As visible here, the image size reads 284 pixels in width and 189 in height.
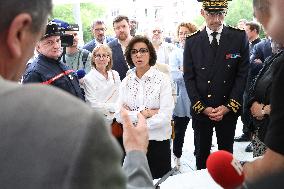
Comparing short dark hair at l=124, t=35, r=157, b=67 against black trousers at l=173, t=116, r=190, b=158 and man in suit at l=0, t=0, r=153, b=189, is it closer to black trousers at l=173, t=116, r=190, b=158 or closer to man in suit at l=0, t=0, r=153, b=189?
black trousers at l=173, t=116, r=190, b=158

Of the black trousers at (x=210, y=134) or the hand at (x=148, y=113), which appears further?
the black trousers at (x=210, y=134)

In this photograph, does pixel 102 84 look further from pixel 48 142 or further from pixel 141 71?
pixel 48 142

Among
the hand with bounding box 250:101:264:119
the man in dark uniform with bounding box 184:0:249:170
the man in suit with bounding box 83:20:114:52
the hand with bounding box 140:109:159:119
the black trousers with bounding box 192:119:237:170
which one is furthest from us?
the man in suit with bounding box 83:20:114:52

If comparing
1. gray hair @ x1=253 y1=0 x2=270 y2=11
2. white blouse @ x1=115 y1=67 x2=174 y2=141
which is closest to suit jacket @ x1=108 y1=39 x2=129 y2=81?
white blouse @ x1=115 y1=67 x2=174 y2=141

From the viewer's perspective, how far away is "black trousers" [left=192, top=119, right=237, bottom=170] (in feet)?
11.0

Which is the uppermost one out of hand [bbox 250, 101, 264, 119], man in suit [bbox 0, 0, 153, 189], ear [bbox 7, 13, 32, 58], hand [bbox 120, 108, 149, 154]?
ear [bbox 7, 13, 32, 58]

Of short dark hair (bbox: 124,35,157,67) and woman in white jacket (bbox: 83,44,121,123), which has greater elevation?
short dark hair (bbox: 124,35,157,67)

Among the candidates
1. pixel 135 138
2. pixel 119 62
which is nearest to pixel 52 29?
pixel 119 62

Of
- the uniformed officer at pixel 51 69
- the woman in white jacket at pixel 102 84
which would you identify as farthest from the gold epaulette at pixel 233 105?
the uniformed officer at pixel 51 69

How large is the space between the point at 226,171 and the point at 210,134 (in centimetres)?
237

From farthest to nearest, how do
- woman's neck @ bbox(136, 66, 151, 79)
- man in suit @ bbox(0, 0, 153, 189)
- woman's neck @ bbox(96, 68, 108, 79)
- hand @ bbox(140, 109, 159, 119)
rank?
woman's neck @ bbox(96, 68, 108, 79)
woman's neck @ bbox(136, 66, 151, 79)
hand @ bbox(140, 109, 159, 119)
man in suit @ bbox(0, 0, 153, 189)

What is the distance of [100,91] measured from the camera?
11.3 feet

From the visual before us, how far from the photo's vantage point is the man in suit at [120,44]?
4.13 m

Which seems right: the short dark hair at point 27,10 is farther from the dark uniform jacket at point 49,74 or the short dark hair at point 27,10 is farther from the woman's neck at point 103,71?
the woman's neck at point 103,71
